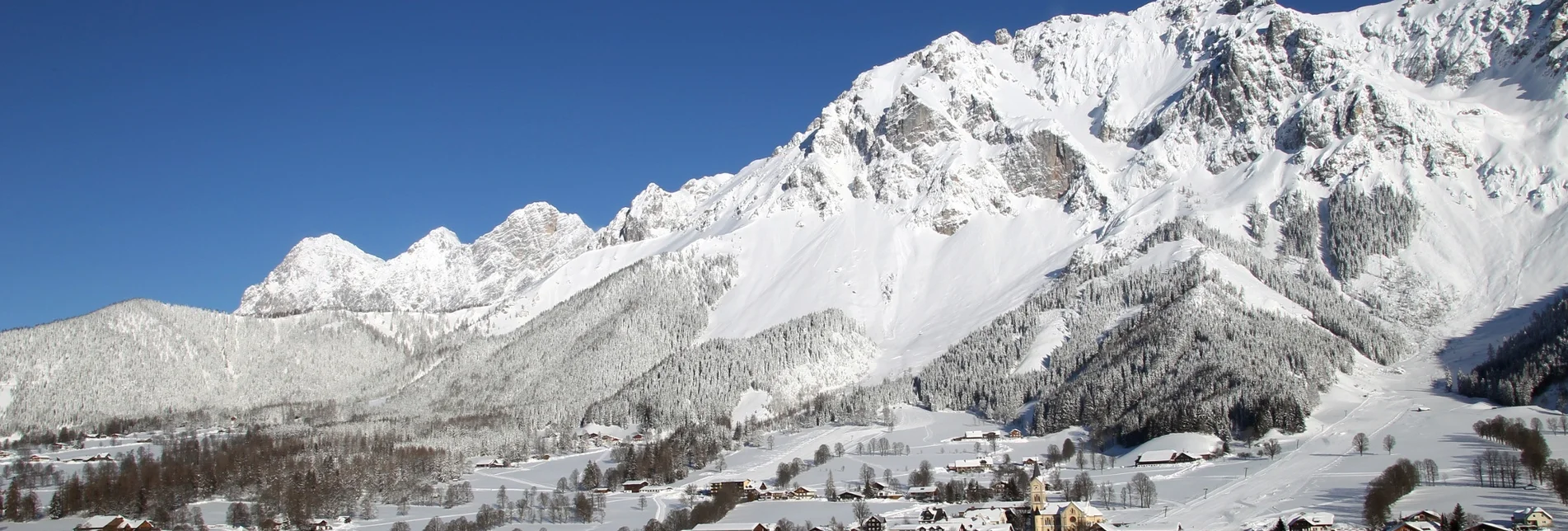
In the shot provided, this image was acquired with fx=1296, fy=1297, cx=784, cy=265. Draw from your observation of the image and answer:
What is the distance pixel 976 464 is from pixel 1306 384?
57.3m

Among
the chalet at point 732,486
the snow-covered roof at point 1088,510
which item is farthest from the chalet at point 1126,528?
the chalet at point 732,486

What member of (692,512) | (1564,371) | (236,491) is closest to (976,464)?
(692,512)

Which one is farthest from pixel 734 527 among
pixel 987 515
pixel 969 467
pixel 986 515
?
pixel 969 467

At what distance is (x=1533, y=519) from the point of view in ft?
338

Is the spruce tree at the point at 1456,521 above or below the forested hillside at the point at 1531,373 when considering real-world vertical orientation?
below

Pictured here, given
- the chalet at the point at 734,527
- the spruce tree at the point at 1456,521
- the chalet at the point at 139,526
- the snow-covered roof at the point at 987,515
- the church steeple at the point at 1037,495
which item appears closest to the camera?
the spruce tree at the point at 1456,521

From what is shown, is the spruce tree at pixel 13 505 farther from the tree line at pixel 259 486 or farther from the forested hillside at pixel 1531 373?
the forested hillside at pixel 1531 373

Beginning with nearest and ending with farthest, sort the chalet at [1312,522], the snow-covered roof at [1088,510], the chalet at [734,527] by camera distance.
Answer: the chalet at [1312,522], the snow-covered roof at [1088,510], the chalet at [734,527]

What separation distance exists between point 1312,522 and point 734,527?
52.0m

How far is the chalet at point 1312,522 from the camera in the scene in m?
110

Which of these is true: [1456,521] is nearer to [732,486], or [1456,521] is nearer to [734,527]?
[734,527]

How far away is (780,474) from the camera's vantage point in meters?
170

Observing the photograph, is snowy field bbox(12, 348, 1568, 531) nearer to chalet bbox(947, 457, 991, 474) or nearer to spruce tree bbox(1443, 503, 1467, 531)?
chalet bbox(947, 457, 991, 474)

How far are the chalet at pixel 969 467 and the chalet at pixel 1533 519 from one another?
70902mm
